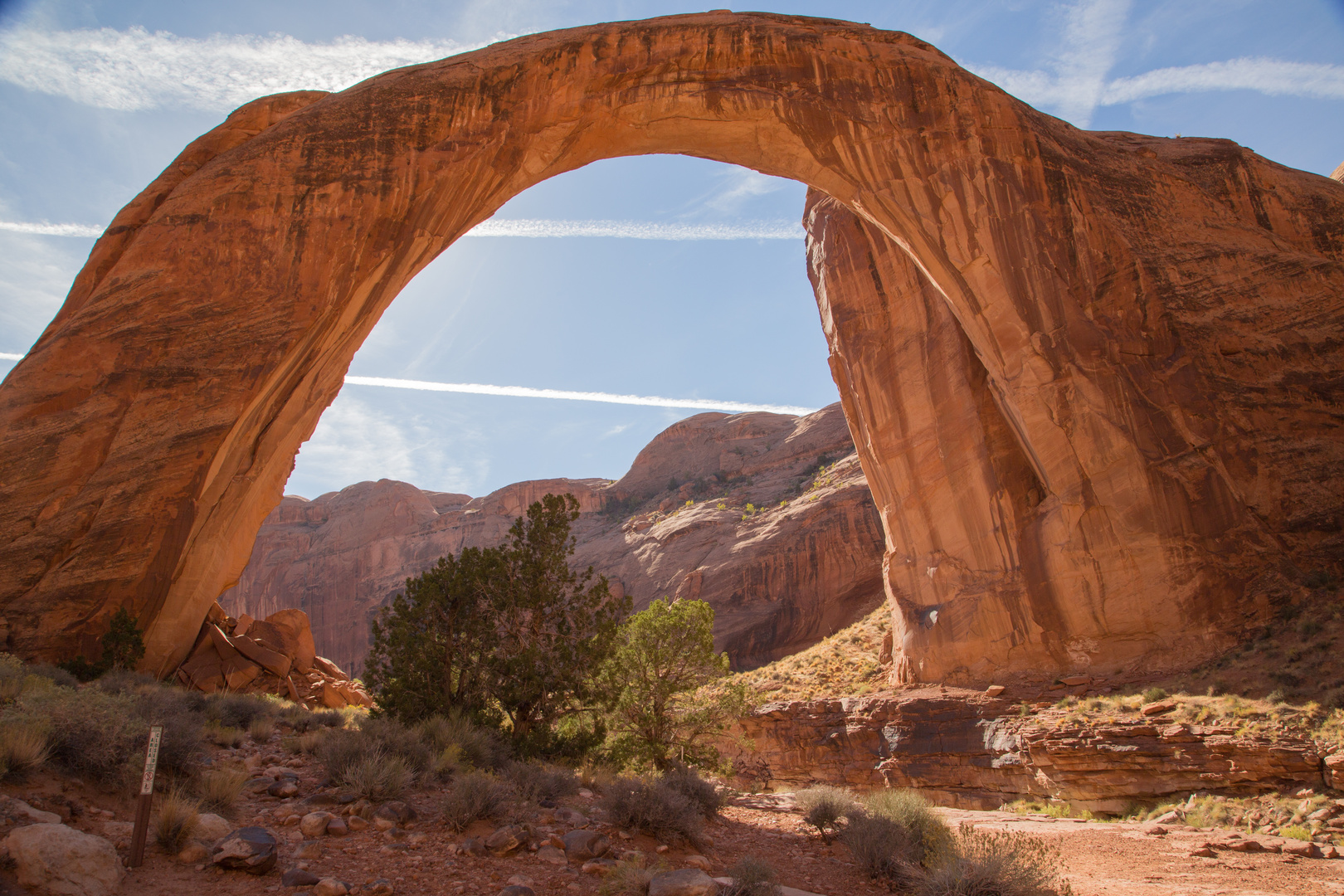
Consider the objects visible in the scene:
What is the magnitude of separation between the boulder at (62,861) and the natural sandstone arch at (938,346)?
29.9ft

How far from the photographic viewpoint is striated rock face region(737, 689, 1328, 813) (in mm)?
10609

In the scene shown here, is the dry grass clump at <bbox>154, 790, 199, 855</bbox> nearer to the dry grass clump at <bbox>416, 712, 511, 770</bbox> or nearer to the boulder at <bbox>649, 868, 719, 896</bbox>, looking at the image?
the dry grass clump at <bbox>416, 712, 511, 770</bbox>

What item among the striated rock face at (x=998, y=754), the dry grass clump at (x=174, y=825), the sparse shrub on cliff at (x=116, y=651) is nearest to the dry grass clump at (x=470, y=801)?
the dry grass clump at (x=174, y=825)

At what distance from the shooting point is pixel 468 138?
14.8 metres

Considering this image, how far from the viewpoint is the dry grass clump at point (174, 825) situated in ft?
14.8

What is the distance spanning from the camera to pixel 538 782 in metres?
7.05

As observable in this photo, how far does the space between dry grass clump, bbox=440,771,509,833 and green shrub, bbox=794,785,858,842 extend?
3631mm

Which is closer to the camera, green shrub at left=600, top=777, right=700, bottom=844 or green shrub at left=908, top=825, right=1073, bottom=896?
green shrub at left=908, top=825, right=1073, bottom=896

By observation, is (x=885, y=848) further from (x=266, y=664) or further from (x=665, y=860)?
(x=266, y=664)

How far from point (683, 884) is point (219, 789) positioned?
11.8 feet

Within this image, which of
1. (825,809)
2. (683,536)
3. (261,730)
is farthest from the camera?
(683,536)

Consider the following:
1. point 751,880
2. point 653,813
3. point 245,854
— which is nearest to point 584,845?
point 653,813

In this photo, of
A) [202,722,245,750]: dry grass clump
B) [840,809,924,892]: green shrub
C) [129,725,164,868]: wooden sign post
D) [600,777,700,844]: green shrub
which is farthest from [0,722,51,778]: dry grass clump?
[840,809,924,892]: green shrub

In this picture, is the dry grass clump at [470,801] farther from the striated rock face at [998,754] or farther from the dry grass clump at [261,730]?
the striated rock face at [998,754]
